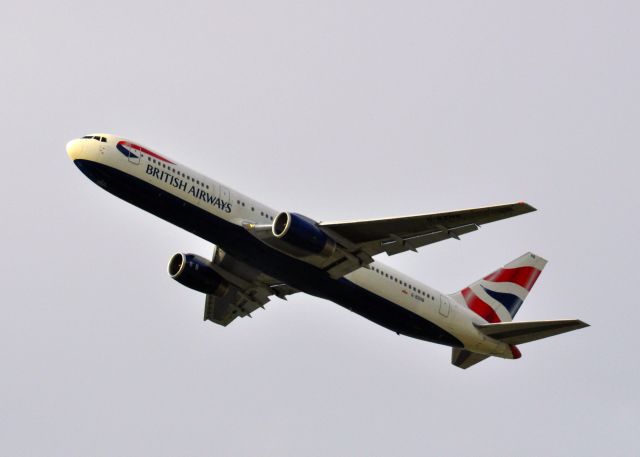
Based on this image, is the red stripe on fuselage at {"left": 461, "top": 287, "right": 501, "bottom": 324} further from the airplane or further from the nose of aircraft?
the nose of aircraft

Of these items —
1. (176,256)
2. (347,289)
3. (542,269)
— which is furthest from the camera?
(542,269)

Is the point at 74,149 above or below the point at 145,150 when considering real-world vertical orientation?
below

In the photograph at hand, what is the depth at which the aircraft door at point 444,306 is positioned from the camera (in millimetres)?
53375

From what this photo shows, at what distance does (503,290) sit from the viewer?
5881 centimetres

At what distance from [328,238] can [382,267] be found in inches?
201

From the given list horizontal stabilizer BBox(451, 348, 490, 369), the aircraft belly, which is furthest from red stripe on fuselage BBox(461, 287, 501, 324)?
the aircraft belly

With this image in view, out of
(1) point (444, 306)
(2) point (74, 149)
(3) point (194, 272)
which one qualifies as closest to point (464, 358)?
(1) point (444, 306)

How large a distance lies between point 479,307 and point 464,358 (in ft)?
8.76

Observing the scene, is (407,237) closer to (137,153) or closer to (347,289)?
(347,289)

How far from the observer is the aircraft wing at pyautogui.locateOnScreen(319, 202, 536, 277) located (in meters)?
45.5

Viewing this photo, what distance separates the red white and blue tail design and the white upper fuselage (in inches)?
196

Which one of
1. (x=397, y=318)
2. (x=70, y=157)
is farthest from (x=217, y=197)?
(x=397, y=318)

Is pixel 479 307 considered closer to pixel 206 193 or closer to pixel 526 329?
pixel 526 329

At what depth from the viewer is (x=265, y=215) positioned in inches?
1949
